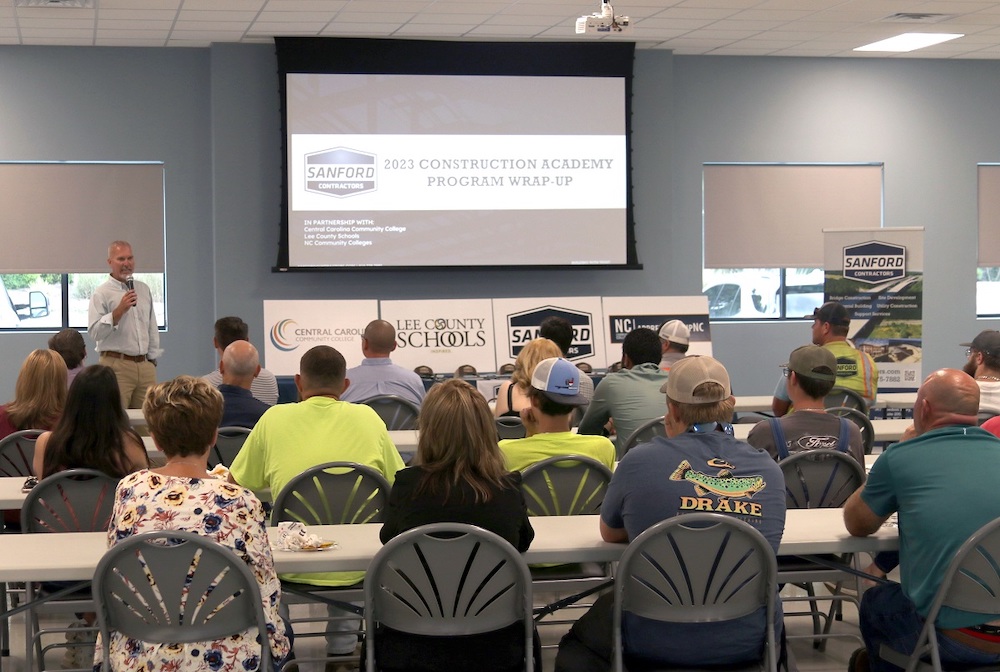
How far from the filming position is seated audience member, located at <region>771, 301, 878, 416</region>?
6.08 metres

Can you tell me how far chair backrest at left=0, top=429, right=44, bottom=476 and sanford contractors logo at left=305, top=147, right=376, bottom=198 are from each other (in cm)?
496

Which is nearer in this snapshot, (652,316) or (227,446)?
(227,446)

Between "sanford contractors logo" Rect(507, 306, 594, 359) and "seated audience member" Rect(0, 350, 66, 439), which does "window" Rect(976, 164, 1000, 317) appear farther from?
"seated audience member" Rect(0, 350, 66, 439)

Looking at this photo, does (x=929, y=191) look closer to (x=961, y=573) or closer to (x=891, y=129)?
(x=891, y=129)

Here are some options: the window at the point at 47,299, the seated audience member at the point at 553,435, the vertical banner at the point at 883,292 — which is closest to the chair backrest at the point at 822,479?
the seated audience member at the point at 553,435

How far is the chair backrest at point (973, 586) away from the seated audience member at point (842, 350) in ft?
10.9

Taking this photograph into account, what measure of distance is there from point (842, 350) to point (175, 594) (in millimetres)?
4572

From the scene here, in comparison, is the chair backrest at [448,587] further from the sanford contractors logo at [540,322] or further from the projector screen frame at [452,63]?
the projector screen frame at [452,63]

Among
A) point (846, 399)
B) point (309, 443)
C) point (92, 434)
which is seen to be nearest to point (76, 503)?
point (92, 434)

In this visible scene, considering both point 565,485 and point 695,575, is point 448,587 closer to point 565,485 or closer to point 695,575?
point 695,575

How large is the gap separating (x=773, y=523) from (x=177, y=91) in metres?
7.59

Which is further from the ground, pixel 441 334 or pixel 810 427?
pixel 441 334

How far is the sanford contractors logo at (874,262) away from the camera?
8242 millimetres

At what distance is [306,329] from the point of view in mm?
8523
